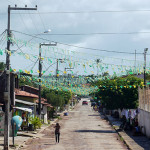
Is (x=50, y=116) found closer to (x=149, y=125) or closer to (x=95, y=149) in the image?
(x=149, y=125)

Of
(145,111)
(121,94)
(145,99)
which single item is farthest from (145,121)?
(121,94)

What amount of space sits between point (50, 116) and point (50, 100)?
4638mm

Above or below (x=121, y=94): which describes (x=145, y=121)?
below

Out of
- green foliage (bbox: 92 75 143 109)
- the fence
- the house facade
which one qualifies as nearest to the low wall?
the house facade

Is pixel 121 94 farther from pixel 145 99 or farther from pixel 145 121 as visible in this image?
pixel 145 121

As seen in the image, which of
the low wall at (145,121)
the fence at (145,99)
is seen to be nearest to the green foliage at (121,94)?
the low wall at (145,121)

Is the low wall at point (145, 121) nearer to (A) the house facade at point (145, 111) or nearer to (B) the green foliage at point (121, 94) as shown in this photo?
(A) the house facade at point (145, 111)

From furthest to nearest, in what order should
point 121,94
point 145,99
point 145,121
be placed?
1. point 121,94
2. point 145,99
3. point 145,121

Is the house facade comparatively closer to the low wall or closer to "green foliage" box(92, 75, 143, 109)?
the low wall

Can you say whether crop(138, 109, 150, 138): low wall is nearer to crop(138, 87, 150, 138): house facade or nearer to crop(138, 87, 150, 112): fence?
crop(138, 87, 150, 138): house facade

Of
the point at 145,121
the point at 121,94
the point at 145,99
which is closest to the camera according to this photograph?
the point at 145,121

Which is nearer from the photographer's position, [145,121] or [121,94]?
[145,121]

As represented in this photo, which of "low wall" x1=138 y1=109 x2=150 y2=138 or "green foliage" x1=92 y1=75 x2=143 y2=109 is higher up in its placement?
"green foliage" x1=92 y1=75 x2=143 y2=109

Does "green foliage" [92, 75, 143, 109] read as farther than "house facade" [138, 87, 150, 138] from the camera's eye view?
Yes
